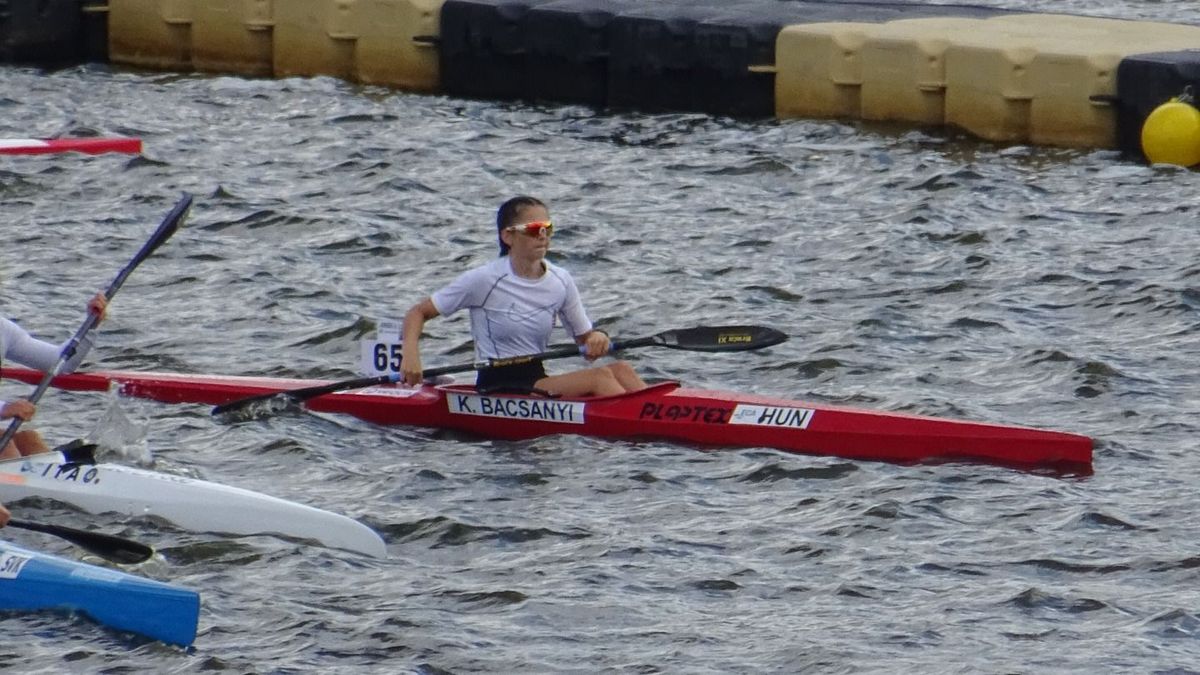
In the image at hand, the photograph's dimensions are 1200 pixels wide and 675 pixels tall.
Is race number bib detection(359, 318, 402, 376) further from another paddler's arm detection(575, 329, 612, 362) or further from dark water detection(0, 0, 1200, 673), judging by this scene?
another paddler's arm detection(575, 329, 612, 362)

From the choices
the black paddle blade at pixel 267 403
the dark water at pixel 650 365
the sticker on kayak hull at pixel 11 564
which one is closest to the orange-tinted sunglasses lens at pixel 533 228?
the dark water at pixel 650 365

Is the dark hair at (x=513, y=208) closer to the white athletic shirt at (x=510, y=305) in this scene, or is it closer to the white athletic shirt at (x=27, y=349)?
the white athletic shirt at (x=510, y=305)

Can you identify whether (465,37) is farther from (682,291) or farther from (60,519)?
(60,519)

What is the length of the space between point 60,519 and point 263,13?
13.1 meters

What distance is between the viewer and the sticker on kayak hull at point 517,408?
10.0 metres

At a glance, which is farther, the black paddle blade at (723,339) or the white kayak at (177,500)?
the black paddle blade at (723,339)

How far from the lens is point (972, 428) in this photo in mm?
9430

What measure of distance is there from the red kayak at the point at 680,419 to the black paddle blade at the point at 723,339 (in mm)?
279

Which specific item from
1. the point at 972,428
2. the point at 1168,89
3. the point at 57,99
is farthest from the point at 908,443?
the point at 57,99

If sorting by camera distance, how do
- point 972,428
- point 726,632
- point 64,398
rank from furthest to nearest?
point 64,398 < point 972,428 < point 726,632

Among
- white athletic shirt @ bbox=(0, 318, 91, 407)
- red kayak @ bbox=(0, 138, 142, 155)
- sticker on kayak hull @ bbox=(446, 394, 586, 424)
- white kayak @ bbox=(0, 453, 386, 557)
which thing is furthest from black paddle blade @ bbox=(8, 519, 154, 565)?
red kayak @ bbox=(0, 138, 142, 155)

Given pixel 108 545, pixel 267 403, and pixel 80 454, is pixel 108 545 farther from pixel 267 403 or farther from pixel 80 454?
pixel 267 403

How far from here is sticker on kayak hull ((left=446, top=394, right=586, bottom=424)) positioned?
1000 cm

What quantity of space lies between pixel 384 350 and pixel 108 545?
8.91 feet
